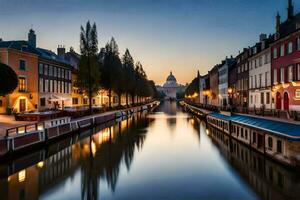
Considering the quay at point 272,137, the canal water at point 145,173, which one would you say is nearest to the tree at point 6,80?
the canal water at point 145,173

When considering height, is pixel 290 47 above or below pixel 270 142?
above

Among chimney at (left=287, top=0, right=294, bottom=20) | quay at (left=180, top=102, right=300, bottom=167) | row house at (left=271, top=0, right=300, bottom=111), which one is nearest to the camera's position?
quay at (left=180, top=102, right=300, bottom=167)

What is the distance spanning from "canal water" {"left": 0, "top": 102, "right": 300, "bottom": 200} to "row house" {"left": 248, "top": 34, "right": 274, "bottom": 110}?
1760cm

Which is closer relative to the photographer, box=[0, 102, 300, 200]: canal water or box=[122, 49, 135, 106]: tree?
box=[0, 102, 300, 200]: canal water

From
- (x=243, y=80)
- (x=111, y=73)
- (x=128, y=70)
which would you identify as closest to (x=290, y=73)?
(x=243, y=80)

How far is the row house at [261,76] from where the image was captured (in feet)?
157

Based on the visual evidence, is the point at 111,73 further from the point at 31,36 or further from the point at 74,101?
the point at 31,36

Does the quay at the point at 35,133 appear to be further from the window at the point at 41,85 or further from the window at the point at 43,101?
the window at the point at 41,85

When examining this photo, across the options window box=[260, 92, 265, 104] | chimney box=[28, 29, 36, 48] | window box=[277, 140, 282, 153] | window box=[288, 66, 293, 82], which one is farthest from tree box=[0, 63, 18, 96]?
chimney box=[28, 29, 36, 48]

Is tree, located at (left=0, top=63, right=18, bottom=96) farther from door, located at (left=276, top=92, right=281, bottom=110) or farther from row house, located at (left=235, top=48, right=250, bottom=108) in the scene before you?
row house, located at (left=235, top=48, right=250, bottom=108)

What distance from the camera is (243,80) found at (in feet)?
216

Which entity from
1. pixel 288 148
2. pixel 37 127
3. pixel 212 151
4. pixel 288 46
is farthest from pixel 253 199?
pixel 288 46

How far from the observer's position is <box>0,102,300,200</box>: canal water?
60.1 ft

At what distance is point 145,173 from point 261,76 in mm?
35772
